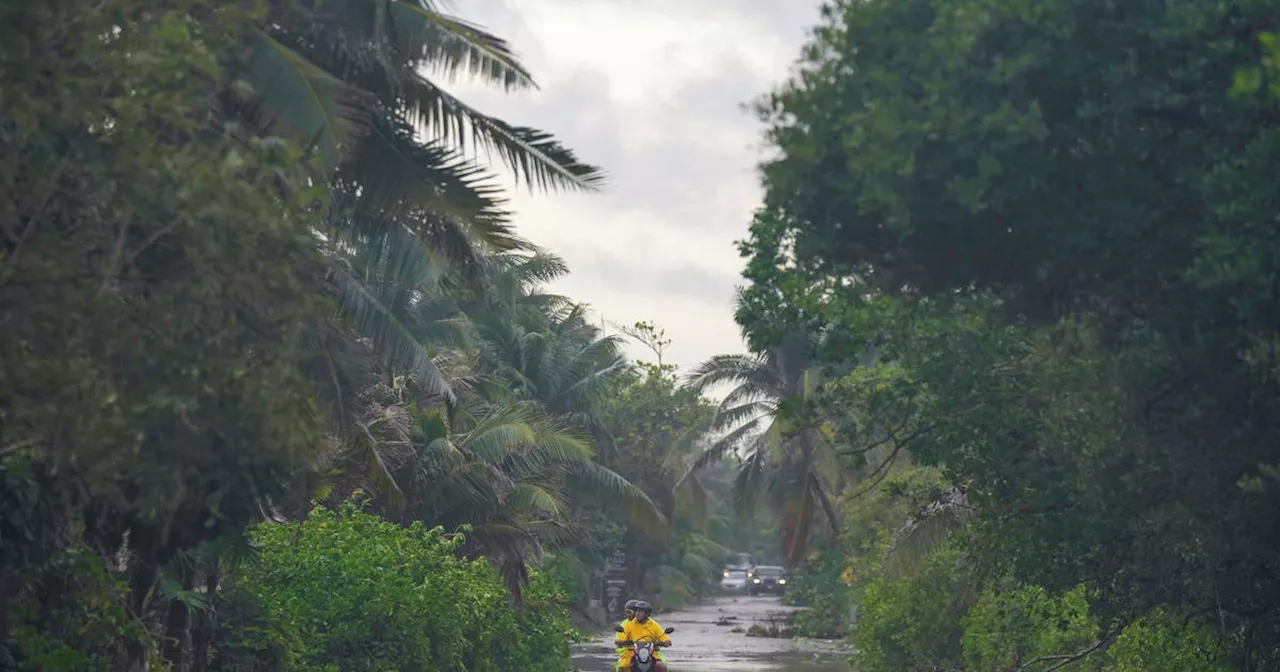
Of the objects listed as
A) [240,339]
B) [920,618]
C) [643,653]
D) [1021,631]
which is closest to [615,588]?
[920,618]

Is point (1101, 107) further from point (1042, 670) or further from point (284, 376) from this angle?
point (1042, 670)

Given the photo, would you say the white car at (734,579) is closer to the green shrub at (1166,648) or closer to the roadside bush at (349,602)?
the roadside bush at (349,602)

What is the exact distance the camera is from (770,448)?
125 feet

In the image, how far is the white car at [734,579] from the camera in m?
86.2

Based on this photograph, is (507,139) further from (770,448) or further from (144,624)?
(770,448)

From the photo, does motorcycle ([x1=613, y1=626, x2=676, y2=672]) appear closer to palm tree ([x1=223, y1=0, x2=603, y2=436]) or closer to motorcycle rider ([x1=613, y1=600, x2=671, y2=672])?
motorcycle rider ([x1=613, y1=600, x2=671, y2=672])

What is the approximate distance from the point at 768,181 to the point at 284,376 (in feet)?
11.9

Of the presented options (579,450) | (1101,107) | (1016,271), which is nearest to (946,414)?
(1016,271)

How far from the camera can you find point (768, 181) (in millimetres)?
10250

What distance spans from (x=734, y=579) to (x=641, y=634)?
69264 mm

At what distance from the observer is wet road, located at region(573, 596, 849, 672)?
31.6 m

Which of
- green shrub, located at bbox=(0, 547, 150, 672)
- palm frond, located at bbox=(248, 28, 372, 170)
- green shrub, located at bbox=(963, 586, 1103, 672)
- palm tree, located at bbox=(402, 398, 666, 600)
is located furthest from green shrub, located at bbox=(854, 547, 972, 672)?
green shrub, located at bbox=(0, 547, 150, 672)

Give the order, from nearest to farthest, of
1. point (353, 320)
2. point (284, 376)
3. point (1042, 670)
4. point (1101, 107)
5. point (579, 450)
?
point (284, 376), point (1101, 107), point (353, 320), point (1042, 670), point (579, 450)

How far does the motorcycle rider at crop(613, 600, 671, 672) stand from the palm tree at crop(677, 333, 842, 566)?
20.4 m
